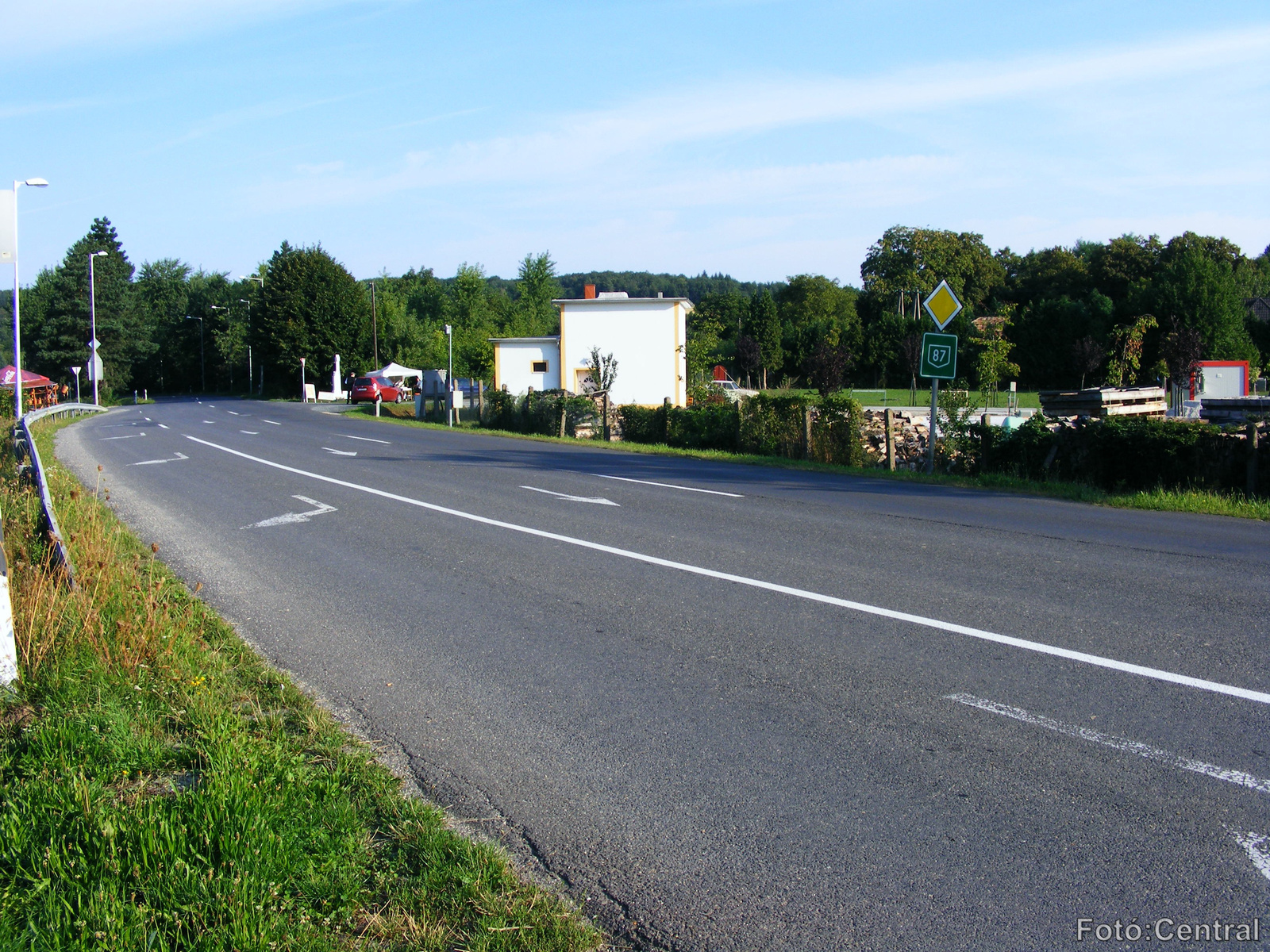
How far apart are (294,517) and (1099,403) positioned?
16948 mm

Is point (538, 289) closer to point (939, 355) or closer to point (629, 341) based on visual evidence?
point (629, 341)

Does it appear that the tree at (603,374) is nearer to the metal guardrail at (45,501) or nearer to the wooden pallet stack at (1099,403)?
the wooden pallet stack at (1099,403)

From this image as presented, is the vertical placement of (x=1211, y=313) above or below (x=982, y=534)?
above

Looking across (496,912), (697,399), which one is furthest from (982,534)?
(697,399)

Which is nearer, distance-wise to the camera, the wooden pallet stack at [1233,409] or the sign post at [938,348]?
the wooden pallet stack at [1233,409]

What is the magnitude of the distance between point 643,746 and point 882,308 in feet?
275

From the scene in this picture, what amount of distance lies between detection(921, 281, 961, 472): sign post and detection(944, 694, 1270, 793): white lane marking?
12.3 meters

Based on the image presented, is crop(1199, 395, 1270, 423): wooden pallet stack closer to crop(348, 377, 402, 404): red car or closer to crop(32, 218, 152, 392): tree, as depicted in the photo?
crop(348, 377, 402, 404): red car

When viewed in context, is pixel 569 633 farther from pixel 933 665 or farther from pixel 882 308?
pixel 882 308

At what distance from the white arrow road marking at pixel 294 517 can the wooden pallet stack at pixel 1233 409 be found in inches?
583

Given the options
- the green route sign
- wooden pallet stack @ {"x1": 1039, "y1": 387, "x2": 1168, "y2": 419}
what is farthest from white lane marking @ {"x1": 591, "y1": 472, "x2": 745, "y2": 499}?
wooden pallet stack @ {"x1": 1039, "y1": 387, "x2": 1168, "y2": 419}

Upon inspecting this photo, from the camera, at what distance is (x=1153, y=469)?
14.3m

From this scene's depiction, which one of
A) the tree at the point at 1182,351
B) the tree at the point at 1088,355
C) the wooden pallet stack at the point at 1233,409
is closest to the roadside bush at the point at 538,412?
the wooden pallet stack at the point at 1233,409

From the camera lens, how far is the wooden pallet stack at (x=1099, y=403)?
21.2 metres
